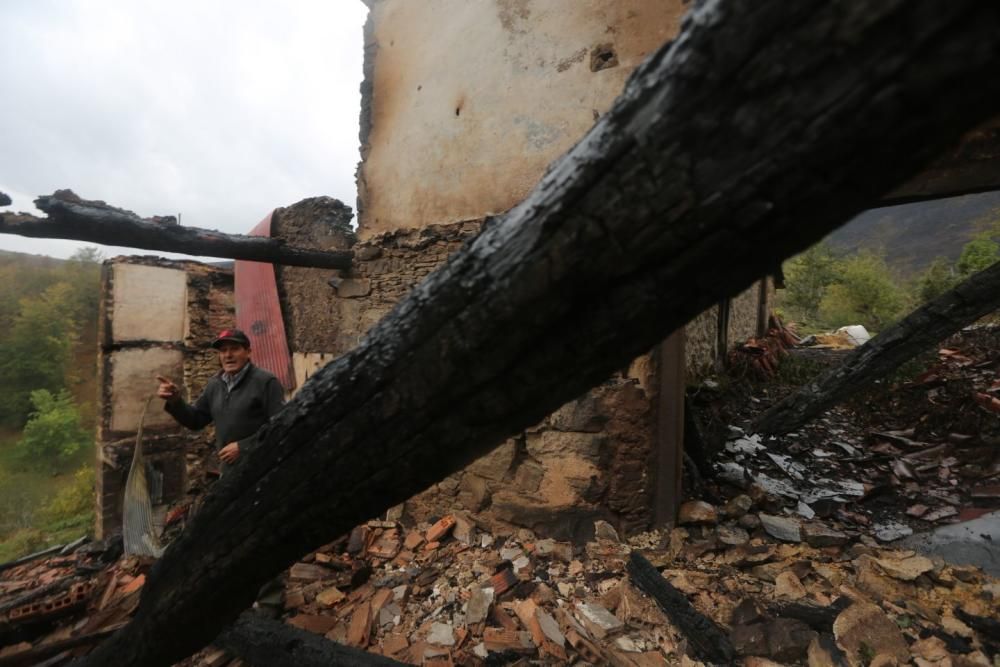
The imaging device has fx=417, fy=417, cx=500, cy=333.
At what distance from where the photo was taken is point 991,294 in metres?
3.97

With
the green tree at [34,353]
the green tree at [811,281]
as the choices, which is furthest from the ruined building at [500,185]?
the green tree at [34,353]

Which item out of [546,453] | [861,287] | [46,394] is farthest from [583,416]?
[46,394]

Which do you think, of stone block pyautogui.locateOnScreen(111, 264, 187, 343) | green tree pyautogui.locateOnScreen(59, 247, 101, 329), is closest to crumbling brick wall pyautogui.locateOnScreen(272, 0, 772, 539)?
stone block pyautogui.locateOnScreen(111, 264, 187, 343)

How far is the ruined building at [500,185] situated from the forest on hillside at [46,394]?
1760 centimetres

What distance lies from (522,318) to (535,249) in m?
0.10

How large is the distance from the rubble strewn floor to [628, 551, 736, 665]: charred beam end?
0.02 metres

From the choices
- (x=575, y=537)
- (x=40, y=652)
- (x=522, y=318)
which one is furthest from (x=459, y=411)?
(x=40, y=652)

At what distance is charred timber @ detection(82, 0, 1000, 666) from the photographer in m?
0.38

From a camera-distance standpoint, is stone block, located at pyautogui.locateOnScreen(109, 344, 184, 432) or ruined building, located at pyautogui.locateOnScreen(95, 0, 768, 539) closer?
ruined building, located at pyautogui.locateOnScreen(95, 0, 768, 539)

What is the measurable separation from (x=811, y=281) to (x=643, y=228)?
23.0 metres

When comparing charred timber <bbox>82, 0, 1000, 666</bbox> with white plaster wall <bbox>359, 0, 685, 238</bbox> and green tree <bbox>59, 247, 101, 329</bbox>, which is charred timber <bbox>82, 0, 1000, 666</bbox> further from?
green tree <bbox>59, 247, 101, 329</bbox>

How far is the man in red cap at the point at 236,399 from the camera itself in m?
2.67

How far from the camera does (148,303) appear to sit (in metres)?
6.13

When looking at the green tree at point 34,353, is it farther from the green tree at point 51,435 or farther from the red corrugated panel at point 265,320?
the red corrugated panel at point 265,320
